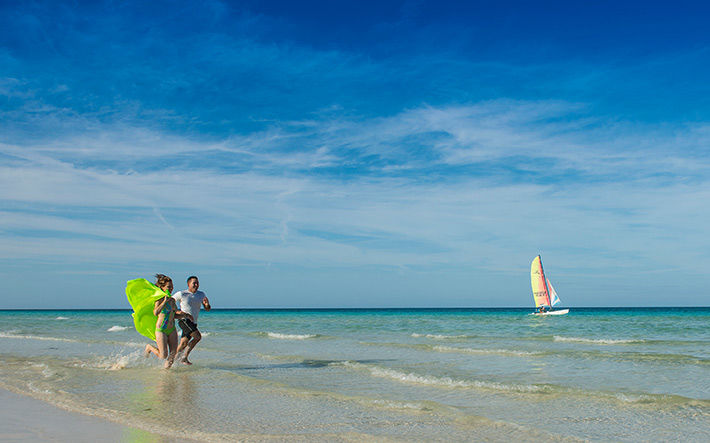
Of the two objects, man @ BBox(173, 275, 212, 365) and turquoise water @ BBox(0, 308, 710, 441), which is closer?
turquoise water @ BBox(0, 308, 710, 441)

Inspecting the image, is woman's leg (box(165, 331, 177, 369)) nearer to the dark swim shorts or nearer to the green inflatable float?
the dark swim shorts

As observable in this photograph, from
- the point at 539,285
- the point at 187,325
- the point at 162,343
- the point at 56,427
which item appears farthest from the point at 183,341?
the point at 539,285

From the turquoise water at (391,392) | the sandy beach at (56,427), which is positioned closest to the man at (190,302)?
the turquoise water at (391,392)

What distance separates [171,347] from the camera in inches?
422

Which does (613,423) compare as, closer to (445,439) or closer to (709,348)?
(445,439)

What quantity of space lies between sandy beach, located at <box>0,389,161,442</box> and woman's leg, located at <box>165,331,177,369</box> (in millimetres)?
3359

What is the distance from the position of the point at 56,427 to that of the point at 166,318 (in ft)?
14.3

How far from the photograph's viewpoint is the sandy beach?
5.51 m

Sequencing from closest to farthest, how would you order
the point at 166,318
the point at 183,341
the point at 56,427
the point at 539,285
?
the point at 56,427
the point at 166,318
the point at 183,341
the point at 539,285

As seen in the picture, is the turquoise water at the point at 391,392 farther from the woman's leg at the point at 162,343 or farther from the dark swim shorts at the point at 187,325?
the dark swim shorts at the point at 187,325

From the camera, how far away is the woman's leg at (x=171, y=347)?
10632mm

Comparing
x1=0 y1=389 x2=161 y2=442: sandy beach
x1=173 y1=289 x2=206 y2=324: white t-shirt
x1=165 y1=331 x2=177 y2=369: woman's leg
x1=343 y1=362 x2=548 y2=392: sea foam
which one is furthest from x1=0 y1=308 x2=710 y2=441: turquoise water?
x1=173 y1=289 x2=206 y2=324: white t-shirt

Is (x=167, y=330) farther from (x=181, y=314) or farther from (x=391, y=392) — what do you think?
(x=391, y=392)

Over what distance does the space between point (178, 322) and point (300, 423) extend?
5022 mm
